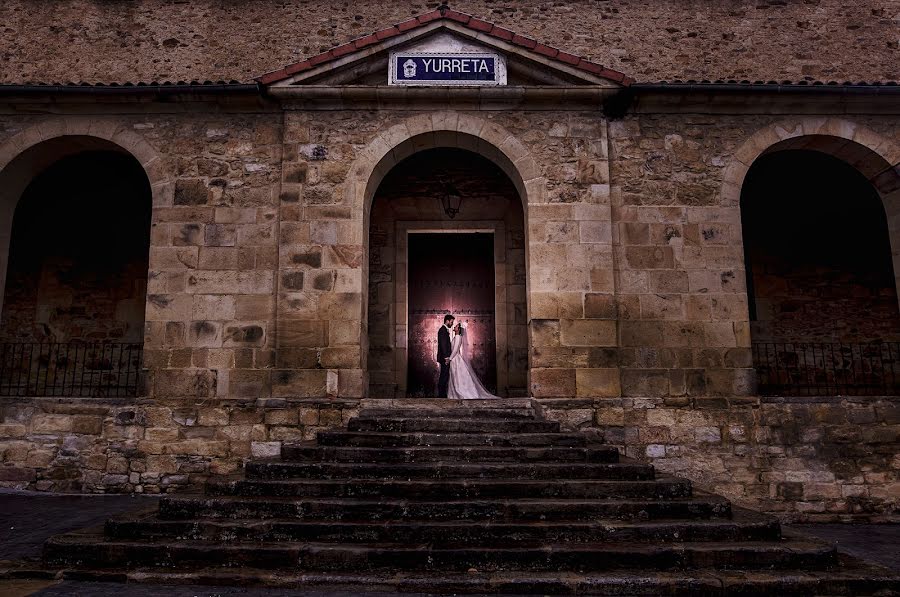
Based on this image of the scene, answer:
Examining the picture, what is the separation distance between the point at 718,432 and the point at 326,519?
4785 mm

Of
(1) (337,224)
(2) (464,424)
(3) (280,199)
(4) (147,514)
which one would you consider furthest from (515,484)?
(3) (280,199)

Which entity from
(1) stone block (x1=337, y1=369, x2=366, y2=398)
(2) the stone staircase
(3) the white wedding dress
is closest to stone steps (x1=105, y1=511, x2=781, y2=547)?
(2) the stone staircase

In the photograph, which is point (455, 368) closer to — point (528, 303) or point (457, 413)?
point (528, 303)

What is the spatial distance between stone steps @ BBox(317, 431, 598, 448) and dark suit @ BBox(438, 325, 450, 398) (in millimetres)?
2948

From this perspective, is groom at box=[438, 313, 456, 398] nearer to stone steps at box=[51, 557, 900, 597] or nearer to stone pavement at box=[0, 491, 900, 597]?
stone pavement at box=[0, 491, 900, 597]

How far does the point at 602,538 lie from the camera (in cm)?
442

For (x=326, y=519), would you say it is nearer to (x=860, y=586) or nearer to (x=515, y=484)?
(x=515, y=484)

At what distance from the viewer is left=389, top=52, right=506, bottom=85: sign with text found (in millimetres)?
7652

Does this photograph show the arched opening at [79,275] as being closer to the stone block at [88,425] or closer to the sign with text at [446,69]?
the stone block at [88,425]

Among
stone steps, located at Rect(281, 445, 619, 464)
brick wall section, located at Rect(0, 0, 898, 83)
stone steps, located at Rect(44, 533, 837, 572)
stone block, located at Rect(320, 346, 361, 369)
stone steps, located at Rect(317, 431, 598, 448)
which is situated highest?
brick wall section, located at Rect(0, 0, 898, 83)

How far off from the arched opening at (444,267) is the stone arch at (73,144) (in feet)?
10.1

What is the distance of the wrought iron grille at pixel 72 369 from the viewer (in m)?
9.04

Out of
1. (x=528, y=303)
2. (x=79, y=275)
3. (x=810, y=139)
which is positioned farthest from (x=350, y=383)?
(x=810, y=139)

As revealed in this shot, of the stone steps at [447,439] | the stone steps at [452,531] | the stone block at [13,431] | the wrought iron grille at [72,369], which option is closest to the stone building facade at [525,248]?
the stone block at [13,431]
